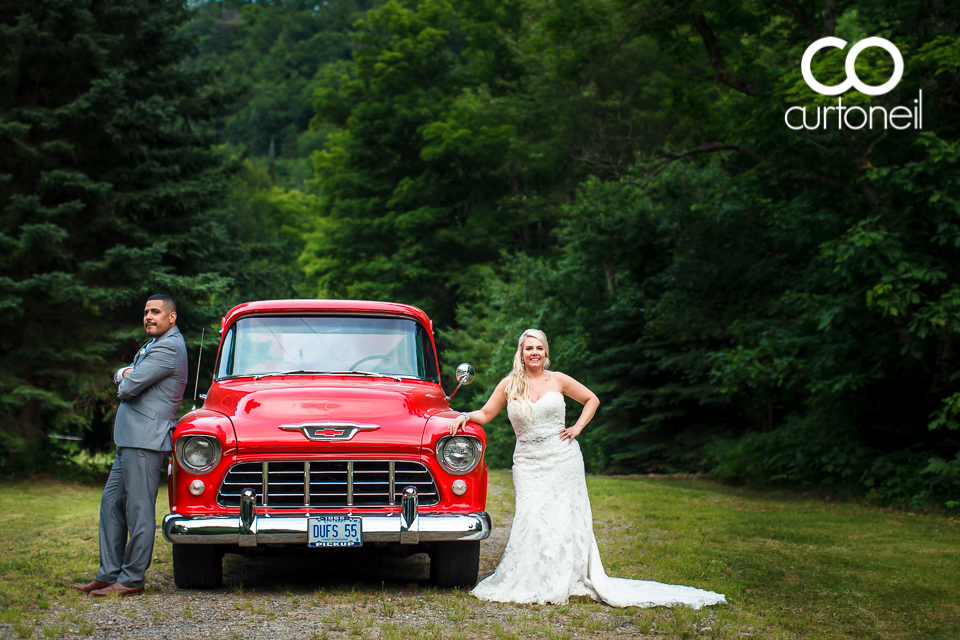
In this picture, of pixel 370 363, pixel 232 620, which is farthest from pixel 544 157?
pixel 232 620

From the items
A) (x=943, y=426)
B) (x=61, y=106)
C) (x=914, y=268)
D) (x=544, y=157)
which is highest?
(x=544, y=157)

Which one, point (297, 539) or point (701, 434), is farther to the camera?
point (701, 434)

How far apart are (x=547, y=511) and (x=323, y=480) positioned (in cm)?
159

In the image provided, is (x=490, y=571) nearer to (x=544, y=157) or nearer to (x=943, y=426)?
(x=943, y=426)

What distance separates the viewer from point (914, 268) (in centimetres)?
1234

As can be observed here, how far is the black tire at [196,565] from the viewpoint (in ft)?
22.4

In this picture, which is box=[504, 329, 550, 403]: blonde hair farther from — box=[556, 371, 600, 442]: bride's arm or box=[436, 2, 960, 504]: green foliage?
box=[436, 2, 960, 504]: green foliage

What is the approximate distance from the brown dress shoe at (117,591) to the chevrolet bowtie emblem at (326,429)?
152cm

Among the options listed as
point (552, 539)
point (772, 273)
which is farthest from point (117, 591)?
point (772, 273)

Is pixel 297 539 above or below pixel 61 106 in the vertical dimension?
below

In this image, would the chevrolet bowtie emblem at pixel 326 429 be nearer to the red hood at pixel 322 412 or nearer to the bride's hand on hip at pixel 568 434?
the red hood at pixel 322 412

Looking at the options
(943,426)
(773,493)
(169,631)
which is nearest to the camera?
(169,631)

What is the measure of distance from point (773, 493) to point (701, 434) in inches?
323

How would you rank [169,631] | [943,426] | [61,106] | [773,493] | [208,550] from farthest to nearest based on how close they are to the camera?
1. [61,106]
2. [773,493]
3. [943,426]
4. [208,550]
5. [169,631]
